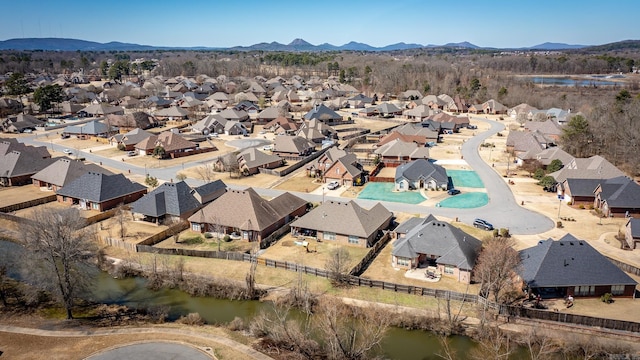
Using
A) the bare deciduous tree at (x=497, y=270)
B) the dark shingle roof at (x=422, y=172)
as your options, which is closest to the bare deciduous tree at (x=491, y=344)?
the bare deciduous tree at (x=497, y=270)

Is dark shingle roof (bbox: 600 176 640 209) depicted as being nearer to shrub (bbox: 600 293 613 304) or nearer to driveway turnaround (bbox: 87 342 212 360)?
shrub (bbox: 600 293 613 304)

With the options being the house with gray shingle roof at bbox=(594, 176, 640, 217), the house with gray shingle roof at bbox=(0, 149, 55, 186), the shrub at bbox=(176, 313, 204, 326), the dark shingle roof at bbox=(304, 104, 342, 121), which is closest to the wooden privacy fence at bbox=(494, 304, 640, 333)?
the shrub at bbox=(176, 313, 204, 326)

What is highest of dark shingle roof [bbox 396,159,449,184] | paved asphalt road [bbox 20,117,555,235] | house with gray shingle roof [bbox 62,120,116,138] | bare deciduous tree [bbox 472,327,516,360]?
house with gray shingle roof [bbox 62,120,116,138]

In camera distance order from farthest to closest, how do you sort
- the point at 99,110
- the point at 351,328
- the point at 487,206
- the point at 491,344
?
the point at 99,110 < the point at 487,206 < the point at 351,328 < the point at 491,344

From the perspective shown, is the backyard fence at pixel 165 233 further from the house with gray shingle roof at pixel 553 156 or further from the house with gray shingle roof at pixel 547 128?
the house with gray shingle roof at pixel 547 128

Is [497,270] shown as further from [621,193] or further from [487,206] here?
[621,193]

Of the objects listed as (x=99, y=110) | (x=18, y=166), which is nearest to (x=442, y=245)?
(x=18, y=166)

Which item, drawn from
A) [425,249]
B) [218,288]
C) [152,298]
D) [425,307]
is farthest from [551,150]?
[152,298]
